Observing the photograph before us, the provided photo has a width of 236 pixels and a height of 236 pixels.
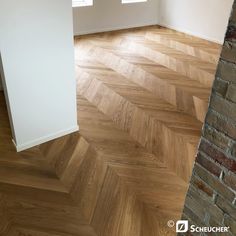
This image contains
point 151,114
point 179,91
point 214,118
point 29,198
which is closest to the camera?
point 214,118

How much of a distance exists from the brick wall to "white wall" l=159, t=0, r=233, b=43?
13.3ft

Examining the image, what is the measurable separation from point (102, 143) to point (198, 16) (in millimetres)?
3721

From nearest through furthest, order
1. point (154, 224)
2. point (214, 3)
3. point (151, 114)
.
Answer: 1. point (154, 224)
2. point (151, 114)
3. point (214, 3)

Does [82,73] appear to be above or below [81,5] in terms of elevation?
below

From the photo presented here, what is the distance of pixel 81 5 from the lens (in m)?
5.01

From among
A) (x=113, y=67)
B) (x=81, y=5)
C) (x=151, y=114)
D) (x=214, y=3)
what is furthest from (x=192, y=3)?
(x=151, y=114)

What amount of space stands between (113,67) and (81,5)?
1822 millimetres

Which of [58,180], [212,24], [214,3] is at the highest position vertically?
[214,3]

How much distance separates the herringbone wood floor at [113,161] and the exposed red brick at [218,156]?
2.56 feet

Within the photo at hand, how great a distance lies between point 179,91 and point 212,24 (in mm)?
2234

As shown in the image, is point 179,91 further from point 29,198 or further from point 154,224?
point 29,198

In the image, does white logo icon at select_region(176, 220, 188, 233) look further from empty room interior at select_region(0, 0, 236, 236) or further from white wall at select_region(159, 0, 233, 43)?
white wall at select_region(159, 0, 233, 43)

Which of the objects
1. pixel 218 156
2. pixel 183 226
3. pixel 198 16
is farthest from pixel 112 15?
pixel 218 156

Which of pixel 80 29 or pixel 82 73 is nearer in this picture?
pixel 82 73
